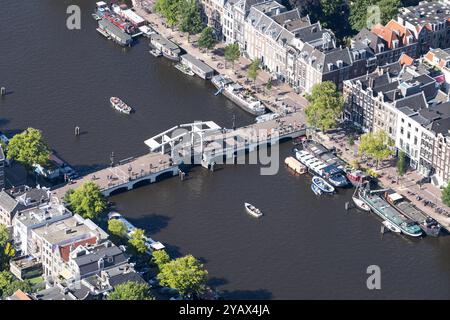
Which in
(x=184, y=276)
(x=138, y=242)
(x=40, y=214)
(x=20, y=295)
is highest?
(x=20, y=295)

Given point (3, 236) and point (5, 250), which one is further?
point (3, 236)

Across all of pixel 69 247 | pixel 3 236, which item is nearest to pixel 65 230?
pixel 69 247

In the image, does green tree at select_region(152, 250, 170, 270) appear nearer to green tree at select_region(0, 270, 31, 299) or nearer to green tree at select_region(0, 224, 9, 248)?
green tree at select_region(0, 270, 31, 299)

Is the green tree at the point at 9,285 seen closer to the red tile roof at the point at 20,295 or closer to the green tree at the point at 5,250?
the red tile roof at the point at 20,295

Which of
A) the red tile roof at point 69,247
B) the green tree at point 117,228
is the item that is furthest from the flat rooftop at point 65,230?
the green tree at point 117,228

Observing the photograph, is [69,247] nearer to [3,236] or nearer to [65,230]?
[65,230]

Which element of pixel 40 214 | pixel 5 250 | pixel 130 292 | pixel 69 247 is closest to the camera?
pixel 130 292

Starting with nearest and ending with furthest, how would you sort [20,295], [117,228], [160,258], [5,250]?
[20,295] → [160,258] → [5,250] → [117,228]
